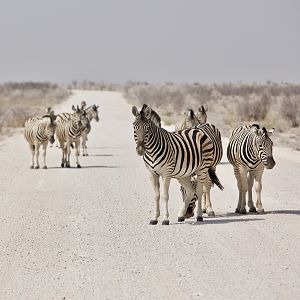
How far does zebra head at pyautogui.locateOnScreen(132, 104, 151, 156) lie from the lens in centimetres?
1316

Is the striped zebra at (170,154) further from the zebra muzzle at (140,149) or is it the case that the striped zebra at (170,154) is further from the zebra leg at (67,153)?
the zebra leg at (67,153)

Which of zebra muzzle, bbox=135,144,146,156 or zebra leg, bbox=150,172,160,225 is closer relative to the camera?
zebra muzzle, bbox=135,144,146,156

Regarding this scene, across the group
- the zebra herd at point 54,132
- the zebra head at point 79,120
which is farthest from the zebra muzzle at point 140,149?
the zebra head at point 79,120

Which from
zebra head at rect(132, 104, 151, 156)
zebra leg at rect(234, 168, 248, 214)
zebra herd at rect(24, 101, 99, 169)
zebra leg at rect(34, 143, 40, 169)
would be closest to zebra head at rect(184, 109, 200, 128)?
zebra herd at rect(24, 101, 99, 169)

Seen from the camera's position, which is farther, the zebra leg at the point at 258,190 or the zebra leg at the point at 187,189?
the zebra leg at the point at 258,190

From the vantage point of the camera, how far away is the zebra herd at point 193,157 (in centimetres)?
1343

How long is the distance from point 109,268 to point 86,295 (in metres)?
1.34

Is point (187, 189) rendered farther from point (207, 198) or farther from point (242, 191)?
point (242, 191)

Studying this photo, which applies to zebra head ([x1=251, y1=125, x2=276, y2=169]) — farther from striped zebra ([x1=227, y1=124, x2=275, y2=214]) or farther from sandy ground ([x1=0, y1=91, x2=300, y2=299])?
sandy ground ([x1=0, y1=91, x2=300, y2=299])

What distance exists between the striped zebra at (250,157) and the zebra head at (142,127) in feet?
6.99

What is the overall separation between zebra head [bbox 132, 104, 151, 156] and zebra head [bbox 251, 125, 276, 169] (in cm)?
210

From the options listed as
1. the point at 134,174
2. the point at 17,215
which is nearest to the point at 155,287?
the point at 17,215

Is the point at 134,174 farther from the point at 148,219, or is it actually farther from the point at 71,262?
the point at 71,262

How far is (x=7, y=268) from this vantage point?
10.3 meters
